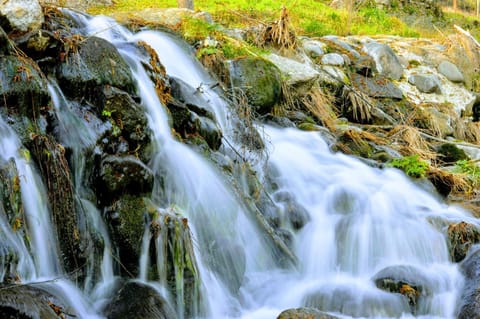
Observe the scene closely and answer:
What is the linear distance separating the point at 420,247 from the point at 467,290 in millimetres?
721

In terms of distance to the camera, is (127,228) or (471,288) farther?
(471,288)

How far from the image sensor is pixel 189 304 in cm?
393

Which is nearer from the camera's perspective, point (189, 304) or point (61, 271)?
point (61, 271)

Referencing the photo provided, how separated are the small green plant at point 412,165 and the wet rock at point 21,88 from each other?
414 cm

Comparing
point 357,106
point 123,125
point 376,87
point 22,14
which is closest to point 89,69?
point 123,125

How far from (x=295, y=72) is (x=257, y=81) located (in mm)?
1185

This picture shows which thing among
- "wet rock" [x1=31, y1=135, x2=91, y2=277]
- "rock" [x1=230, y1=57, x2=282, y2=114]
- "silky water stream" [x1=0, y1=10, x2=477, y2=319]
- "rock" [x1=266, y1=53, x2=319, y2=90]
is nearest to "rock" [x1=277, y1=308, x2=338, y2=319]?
"silky water stream" [x1=0, y1=10, x2=477, y2=319]

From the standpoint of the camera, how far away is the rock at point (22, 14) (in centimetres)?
467

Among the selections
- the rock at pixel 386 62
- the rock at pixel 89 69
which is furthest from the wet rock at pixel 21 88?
the rock at pixel 386 62

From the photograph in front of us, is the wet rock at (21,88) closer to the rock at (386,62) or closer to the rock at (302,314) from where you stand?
the rock at (302,314)

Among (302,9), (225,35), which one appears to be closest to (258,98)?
(225,35)

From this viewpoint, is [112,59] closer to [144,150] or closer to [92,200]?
[144,150]

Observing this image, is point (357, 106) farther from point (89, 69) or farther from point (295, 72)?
point (89, 69)

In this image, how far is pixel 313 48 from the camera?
10.1 metres
